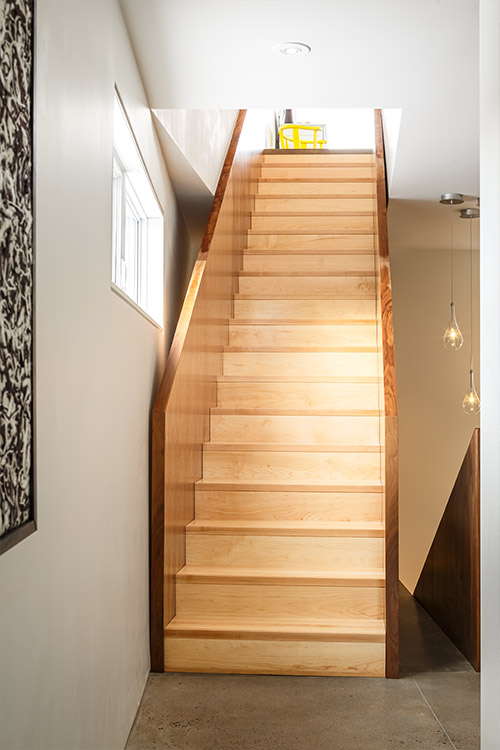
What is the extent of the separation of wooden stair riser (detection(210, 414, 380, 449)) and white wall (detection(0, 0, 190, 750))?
1.46 m

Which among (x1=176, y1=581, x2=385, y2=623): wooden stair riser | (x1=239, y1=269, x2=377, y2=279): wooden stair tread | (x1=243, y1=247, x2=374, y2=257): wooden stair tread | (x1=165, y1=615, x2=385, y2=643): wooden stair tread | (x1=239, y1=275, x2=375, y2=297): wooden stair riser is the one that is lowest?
(x1=165, y1=615, x2=385, y2=643): wooden stair tread

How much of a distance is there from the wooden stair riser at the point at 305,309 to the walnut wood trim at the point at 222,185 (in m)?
0.79

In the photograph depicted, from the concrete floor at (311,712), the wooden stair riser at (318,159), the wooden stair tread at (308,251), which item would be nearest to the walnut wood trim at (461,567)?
the concrete floor at (311,712)

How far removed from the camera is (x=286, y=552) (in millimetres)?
3617

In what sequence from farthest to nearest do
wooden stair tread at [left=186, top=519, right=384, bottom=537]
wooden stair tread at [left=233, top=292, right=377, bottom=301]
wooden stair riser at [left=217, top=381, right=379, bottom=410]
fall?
wooden stair tread at [left=233, top=292, right=377, bottom=301] → wooden stair riser at [left=217, top=381, right=379, bottom=410] → wooden stair tread at [left=186, top=519, right=384, bottom=537]

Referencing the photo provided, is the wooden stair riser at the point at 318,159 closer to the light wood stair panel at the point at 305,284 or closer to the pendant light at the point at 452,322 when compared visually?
the pendant light at the point at 452,322

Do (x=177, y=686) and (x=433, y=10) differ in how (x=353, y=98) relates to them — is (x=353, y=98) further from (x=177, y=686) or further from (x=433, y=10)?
(x=177, y=686)

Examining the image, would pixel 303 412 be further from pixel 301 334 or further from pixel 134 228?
pixel 134 228

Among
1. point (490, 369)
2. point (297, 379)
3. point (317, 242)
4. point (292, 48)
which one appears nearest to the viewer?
point (490, 369)

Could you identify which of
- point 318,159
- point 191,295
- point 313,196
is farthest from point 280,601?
point 318,159

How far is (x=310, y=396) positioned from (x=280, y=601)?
56.0 inches

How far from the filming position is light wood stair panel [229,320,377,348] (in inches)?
190

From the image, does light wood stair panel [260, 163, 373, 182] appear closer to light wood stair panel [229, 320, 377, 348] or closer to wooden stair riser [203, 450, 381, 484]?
light wood stair panel [229, 320, 377, 348]

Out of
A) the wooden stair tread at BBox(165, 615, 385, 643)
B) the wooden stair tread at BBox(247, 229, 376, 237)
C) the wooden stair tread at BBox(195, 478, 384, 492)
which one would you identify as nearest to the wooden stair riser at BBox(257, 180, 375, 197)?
the wooden stair tread at BBox(247, 229, 376, 237)
